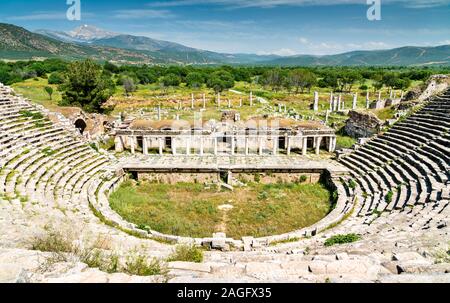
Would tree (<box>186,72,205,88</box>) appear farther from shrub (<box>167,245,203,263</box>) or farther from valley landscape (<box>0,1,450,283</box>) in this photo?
shrub (<box>167,245,203,263</box>)

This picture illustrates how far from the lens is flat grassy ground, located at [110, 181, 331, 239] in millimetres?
15219

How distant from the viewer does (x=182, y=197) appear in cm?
1930

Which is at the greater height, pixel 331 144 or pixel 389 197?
pixel 331 144

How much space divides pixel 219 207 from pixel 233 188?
3.52 metres

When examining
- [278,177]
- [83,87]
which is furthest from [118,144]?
[83,87]

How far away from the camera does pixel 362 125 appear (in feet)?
102

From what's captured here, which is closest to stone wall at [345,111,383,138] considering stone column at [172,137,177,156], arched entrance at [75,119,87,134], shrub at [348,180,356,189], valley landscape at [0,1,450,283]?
valley landscape at [0,1,450,283]

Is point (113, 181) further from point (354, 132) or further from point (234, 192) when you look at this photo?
point (354, 132)

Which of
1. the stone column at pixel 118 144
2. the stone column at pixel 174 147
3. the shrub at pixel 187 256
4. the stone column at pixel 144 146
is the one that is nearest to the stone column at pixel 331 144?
the stone column at pixel 174 147

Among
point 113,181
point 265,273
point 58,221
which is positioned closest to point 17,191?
point 58,221

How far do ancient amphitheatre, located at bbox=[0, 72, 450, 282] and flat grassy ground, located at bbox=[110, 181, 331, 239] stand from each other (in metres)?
0.81

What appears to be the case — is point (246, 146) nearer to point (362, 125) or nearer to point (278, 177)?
point (278, 177)

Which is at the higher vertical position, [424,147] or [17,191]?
[424,147]
